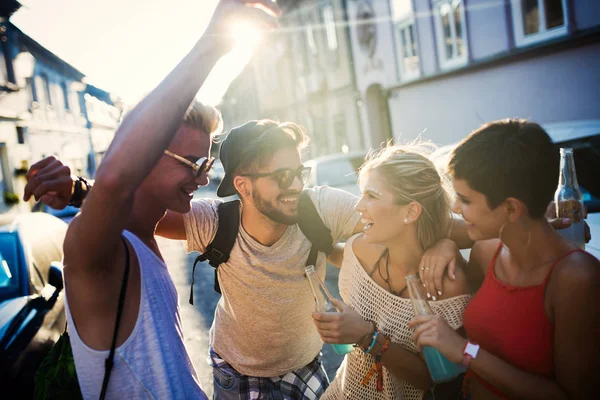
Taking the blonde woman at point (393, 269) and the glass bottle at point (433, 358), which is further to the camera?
the blonde woman at point (393, 269)

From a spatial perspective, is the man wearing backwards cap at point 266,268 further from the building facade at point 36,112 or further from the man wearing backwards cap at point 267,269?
the building facade at point 36,112

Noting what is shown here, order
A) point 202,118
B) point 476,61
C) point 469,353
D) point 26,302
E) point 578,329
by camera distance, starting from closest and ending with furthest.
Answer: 1. point 578,329
2. point 469,353
3. point 202,118
4. point 26,302
5. point 476,61

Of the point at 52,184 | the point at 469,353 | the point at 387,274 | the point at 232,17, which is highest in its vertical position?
the point at 232,17

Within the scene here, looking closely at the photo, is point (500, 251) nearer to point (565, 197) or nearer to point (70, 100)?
point (565, 197)

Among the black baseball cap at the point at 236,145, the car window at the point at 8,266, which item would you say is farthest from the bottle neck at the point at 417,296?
the car window at the point at 8,266

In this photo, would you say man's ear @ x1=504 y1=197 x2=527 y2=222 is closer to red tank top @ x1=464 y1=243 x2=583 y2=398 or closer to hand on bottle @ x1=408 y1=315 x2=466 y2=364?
red tank top @ x1=464 y1=243 x2=583 y2=398

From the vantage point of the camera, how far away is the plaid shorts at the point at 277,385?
2.42 m

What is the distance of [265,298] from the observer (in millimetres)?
2398

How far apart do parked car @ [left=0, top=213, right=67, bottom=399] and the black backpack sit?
127 cm

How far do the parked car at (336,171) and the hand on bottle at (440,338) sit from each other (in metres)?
5.61

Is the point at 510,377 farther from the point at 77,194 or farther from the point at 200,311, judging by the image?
the point at 200,311

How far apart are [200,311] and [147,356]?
4810mm

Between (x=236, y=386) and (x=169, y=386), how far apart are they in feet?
4.26

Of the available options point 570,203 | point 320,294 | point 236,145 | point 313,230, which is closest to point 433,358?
point 320,294
